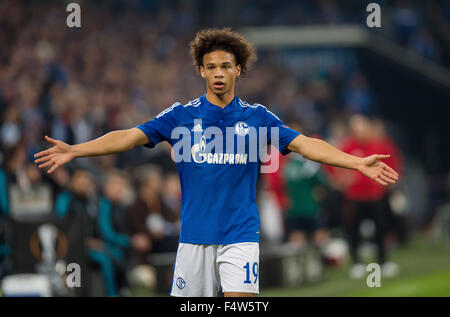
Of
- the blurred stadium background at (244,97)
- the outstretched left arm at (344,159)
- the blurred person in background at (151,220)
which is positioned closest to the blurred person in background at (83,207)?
the blurred stadium background at (244,97)

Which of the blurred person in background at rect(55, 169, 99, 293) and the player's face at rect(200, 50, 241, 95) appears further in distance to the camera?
the blurred person in background at rect(55, 169, 99, 293)

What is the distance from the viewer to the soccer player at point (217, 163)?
4855mm

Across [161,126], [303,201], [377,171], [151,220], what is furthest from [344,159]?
[303,201]

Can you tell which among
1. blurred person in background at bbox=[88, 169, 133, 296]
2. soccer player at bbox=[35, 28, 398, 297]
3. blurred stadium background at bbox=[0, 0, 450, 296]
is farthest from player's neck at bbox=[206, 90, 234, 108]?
blurred person in background at bbox=[88, 169, 133, 296]

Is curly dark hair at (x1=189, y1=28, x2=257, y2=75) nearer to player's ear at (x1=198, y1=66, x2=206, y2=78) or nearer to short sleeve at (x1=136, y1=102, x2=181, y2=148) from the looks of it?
player's ear at (x1=198, y1=66, x2=206, y2=78)

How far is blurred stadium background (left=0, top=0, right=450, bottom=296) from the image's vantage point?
8.91 metres

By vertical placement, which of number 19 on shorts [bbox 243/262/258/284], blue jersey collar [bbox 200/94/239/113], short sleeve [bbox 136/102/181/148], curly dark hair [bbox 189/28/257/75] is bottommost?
number 19 on shorts [bbox 243/262/258/284]

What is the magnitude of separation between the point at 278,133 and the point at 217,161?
1.49 feet

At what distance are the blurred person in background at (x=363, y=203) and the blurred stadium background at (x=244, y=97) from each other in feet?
0.15

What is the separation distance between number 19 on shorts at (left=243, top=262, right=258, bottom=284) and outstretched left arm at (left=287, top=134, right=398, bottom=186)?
0.79m

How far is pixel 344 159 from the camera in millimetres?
4863

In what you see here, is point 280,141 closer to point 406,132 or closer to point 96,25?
point 96,25

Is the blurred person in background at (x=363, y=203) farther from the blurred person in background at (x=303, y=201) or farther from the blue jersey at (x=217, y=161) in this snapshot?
the blue jersey at (x=217, y=161)
